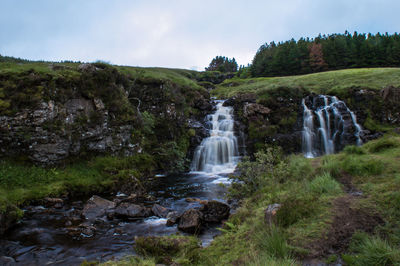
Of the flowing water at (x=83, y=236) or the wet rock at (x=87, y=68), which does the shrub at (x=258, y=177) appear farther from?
the wet rock at (x=87, y=68)

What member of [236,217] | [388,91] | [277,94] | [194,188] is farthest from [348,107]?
[236,217]

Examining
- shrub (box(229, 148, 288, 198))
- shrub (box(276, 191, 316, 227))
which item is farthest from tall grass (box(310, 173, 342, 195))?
shrub (box(229, 148, 288, 198))

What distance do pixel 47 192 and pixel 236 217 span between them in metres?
10.7

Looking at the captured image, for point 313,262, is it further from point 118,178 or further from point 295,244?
point 118,178

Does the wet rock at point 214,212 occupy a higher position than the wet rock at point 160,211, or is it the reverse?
the wet rock at point 214,212

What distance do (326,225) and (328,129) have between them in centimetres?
2198

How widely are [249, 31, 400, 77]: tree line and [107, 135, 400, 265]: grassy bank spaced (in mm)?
57960

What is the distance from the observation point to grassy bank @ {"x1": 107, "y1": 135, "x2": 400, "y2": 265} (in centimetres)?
399

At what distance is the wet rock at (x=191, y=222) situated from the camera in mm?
8898

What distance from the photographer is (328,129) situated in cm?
2388

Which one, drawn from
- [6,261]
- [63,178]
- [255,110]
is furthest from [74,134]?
[255,110]

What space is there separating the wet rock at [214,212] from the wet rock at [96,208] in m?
4.97

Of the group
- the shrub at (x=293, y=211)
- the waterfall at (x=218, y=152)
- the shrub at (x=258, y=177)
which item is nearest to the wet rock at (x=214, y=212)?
the shrub at (x=258, y=177)

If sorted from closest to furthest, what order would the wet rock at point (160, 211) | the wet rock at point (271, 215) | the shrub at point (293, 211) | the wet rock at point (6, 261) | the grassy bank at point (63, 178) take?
the shrub at point (293, 211), the wet rock at point (271, 215), the wet rock at point (6, 261), the wet rock at point (160, 211), the grassy bank at point (63, 178)
